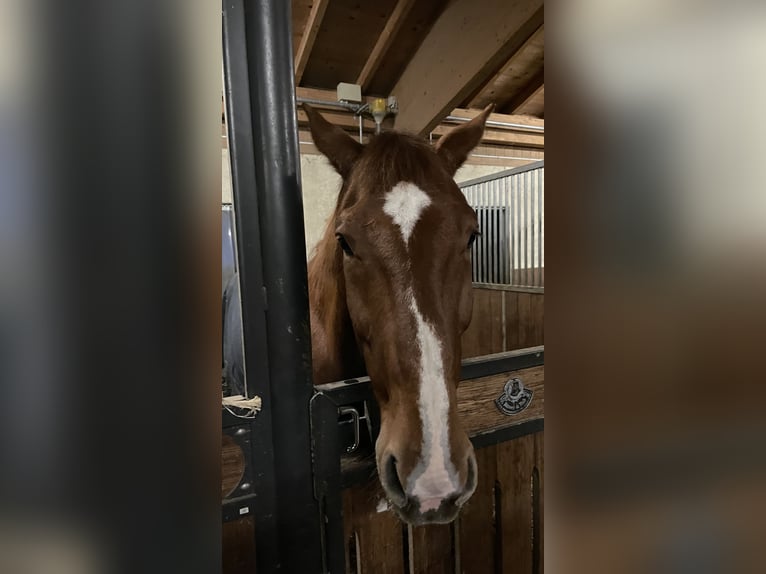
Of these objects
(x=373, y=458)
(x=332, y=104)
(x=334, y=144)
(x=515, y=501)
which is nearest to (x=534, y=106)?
(x=332, y=104)

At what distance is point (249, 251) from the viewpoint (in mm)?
694

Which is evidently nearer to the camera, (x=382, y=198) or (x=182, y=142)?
(x=182, y=142)

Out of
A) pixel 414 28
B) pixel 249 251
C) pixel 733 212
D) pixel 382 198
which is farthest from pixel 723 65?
pixel 414 28

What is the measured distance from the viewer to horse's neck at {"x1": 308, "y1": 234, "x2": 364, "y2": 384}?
44.0 inches

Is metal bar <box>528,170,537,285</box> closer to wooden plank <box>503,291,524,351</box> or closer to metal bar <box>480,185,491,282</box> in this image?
wooden plank <box>503,291,524,351</box>

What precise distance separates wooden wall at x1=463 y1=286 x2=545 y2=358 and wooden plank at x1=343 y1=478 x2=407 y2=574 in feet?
5.25

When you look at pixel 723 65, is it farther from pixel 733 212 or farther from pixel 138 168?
pixel 138 168

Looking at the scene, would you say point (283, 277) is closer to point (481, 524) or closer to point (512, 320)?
point (481, 524)

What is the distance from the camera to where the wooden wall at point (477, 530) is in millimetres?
899

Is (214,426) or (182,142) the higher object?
(182,142)

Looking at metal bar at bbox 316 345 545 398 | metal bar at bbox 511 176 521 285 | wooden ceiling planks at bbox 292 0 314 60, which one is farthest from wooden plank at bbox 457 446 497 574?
wooden ceiling planks at bbox 292 0 314 60

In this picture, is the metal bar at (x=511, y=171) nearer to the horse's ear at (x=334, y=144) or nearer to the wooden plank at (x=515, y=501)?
the horse's ear at (x=334, y=144)

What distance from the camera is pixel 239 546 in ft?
2.29

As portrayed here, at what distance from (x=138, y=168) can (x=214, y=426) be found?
0.13m
